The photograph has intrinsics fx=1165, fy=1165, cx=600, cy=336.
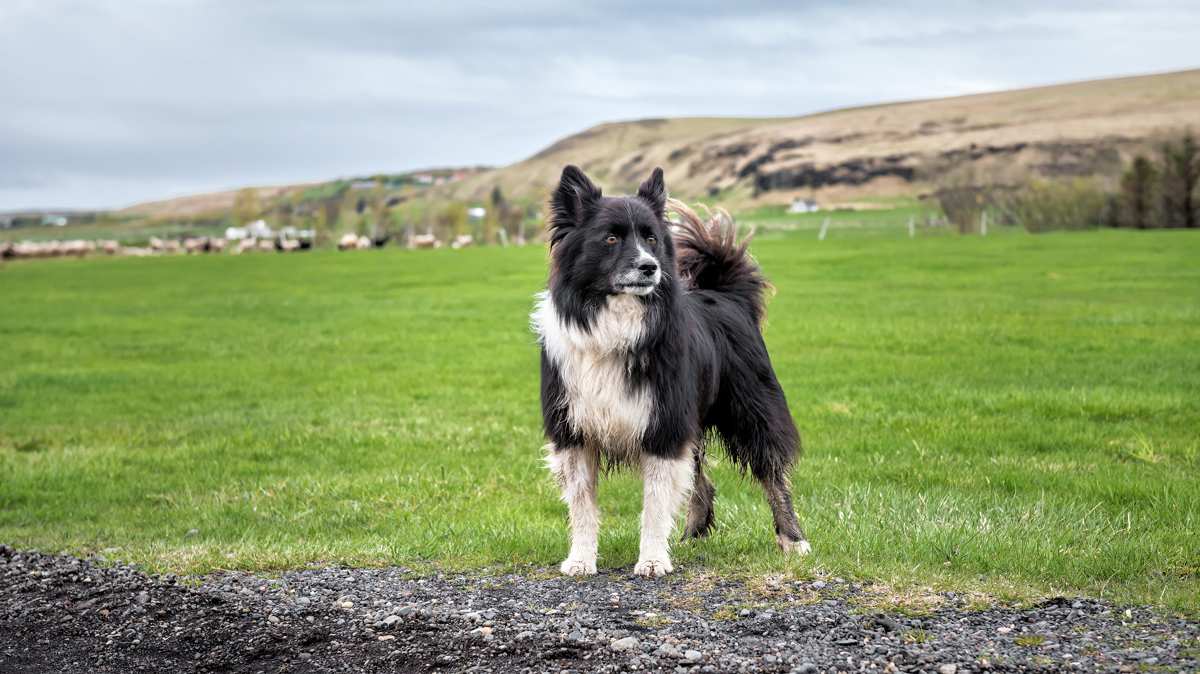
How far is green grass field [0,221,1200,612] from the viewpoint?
8.98 meters

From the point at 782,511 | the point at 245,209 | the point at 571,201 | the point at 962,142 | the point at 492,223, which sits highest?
the point at 962,142

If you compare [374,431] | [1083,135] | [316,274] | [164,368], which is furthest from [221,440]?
[1083,135]

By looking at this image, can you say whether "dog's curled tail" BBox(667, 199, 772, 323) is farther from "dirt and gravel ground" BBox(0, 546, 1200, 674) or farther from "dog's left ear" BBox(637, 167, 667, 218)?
"dirt and gravel ground" BBox(0, 546, 1200, 674)

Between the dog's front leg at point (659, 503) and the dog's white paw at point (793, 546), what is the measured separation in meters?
1.08

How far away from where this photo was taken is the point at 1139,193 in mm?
59531

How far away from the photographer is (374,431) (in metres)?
16.5

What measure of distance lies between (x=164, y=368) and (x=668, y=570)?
19.6 metres

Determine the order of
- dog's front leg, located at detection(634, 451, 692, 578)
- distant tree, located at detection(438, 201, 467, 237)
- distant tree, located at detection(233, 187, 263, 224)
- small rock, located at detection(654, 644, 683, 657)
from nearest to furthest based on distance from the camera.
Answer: small rock, located at detection(654, 644, 683, 657) < dog's front leg, located at detection(634, 451, 692, 578) < distant tree, located at detection(438, 201, 467, 237) < distant tree, located at detection(233, 187, 263, 224)

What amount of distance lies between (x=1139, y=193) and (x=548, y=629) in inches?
2376

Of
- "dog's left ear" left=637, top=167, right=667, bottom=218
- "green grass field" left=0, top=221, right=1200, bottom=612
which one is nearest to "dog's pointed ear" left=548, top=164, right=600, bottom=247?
"dog's left ear" left=637, top=167, right=667, bottom=218

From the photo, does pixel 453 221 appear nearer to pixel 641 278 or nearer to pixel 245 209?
pixel 245 209

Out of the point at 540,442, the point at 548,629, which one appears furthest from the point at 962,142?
the point at 548,629

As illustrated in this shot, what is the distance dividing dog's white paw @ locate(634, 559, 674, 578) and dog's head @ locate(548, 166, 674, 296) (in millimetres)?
1870

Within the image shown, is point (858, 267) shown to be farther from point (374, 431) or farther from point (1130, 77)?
point (1130, 77)
